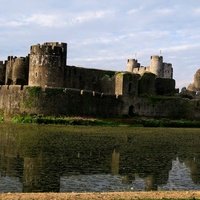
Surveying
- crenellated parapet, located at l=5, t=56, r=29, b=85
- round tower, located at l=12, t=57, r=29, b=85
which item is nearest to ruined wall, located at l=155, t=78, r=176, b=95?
crenellated parapet, located at l=5, t=56, r=29, b=85

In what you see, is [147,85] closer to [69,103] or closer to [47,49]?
[69,103]

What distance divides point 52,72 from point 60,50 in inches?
107

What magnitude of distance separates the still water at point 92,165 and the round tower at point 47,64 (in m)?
24.7

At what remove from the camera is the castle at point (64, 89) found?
173 feet

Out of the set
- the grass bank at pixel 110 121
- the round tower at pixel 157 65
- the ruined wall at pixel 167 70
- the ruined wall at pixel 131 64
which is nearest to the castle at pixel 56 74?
the grass bank at pixel 110 121

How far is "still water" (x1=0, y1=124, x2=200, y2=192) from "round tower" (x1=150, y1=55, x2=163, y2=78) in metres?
49.6

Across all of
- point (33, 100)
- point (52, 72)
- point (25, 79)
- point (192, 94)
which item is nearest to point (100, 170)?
point (33, 100)

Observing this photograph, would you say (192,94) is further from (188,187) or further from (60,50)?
(188,187)

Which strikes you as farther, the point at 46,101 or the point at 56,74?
the point at 56,74

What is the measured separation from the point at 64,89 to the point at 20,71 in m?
9.66

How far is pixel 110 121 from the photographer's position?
175 ft

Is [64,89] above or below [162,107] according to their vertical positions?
above

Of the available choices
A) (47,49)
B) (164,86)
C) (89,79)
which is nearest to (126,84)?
(89,79)

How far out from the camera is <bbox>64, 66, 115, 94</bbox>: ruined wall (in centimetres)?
6101
